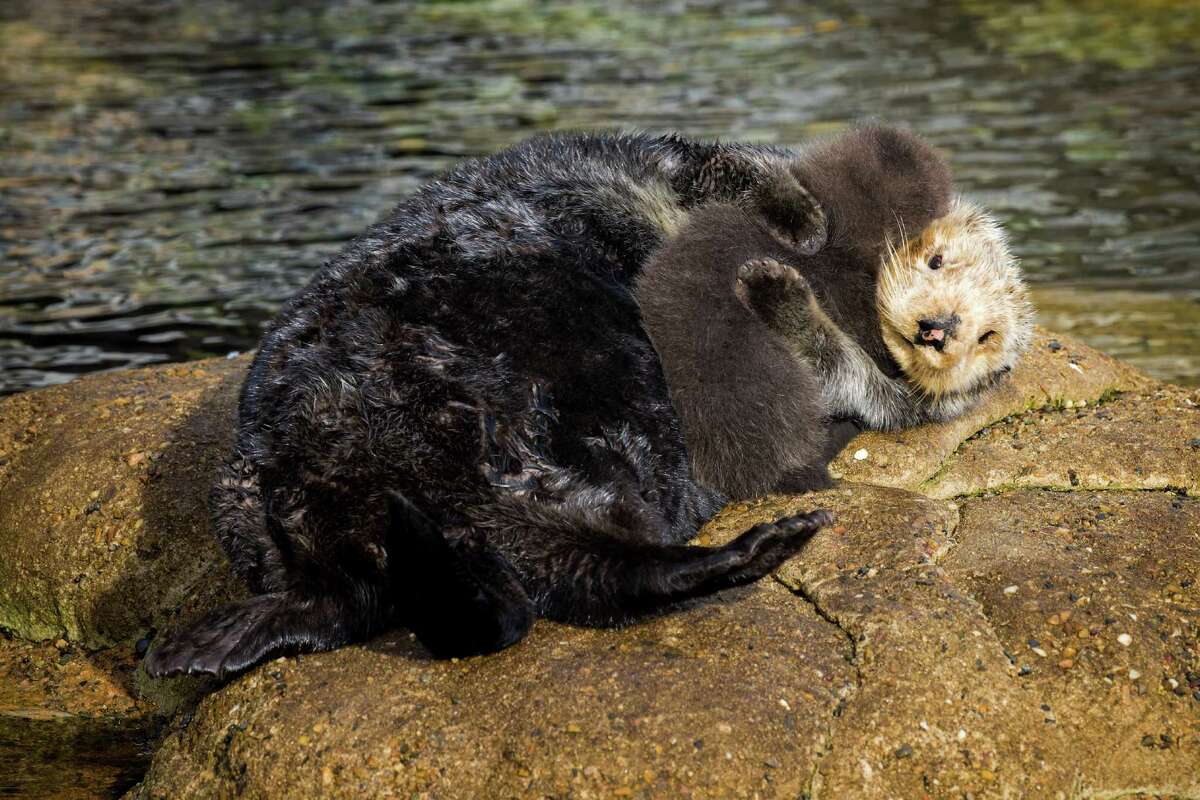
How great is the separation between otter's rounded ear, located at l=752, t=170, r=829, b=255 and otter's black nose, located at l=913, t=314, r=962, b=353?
434 mm

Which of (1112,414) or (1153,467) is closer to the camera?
(1153,467)

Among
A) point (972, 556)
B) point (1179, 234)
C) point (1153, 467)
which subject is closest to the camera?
point (972, 556)

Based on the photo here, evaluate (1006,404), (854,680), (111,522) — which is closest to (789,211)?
(1006,404)

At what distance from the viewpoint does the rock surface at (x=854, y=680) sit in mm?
3107

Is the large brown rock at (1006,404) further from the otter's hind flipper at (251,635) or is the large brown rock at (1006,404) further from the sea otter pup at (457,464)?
the otter's hind flipper at (251,635)

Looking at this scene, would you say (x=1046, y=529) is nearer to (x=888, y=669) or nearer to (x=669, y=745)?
(x=888, y=669)

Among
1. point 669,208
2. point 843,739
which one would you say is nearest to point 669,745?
point 843,739

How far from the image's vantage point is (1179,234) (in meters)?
8.84

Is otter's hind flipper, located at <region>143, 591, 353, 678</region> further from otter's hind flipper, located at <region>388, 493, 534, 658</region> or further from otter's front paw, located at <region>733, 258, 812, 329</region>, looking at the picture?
otter's front paw, located at <region>733, 258, 812, 329</region>

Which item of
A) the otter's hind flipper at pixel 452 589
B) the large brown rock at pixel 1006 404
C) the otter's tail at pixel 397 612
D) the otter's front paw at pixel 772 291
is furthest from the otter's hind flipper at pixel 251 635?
the large brown rock at pixel 1006 404

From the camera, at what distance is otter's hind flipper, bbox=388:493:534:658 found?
310 cm

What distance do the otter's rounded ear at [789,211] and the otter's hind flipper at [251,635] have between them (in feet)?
5.93

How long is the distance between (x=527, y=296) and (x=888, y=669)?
1403 millimetres

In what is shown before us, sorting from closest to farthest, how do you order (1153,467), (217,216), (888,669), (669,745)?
(669,745) → (888,669) → (1153,467) → (217,216)
